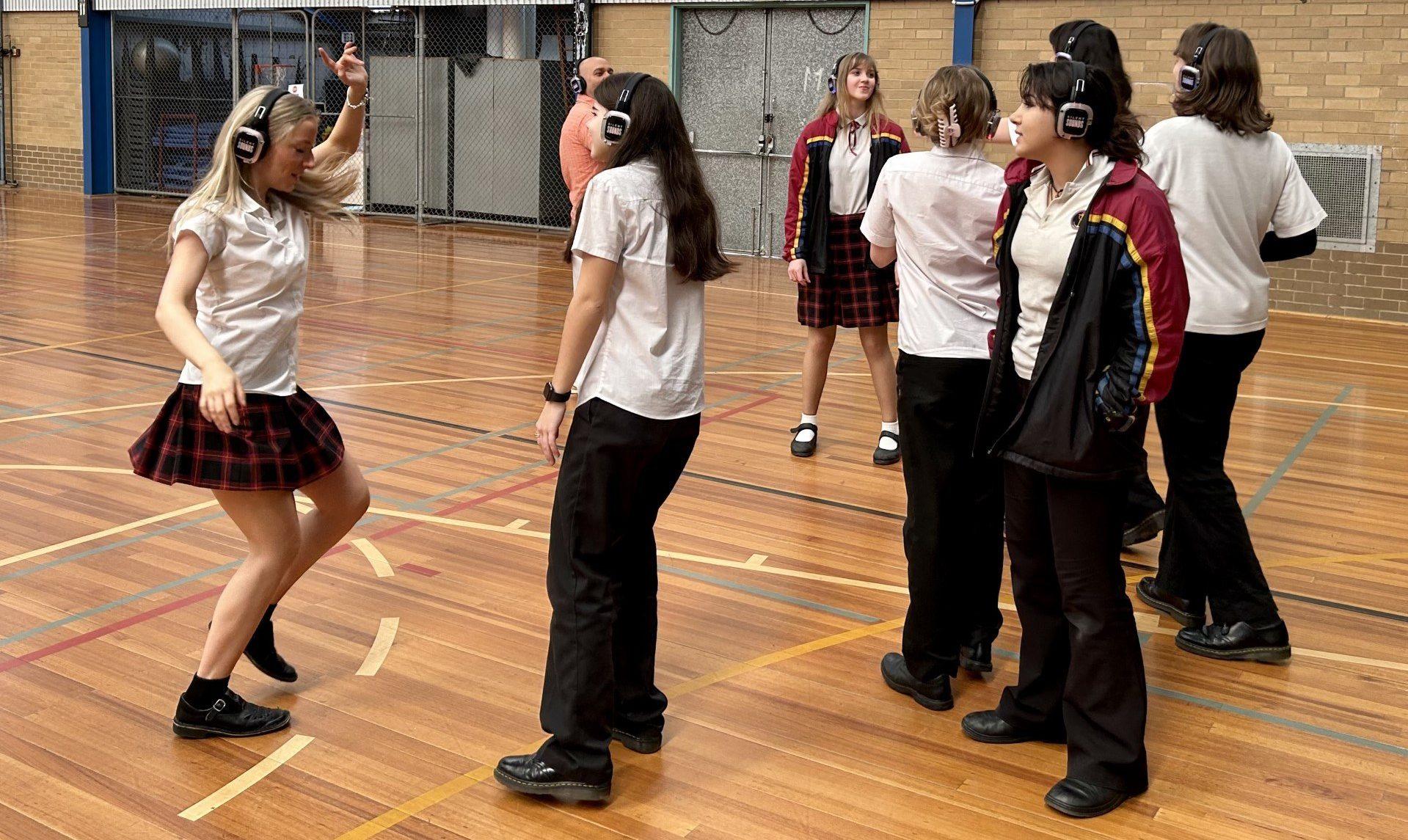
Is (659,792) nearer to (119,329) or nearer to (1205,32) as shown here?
(1205,32)

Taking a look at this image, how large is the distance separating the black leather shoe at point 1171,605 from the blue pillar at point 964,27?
8619mm

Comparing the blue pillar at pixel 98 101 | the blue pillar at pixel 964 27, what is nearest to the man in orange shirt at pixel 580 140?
the blue pillar at pixel 964 27

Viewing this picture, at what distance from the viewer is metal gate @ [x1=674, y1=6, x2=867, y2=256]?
13.3 metres

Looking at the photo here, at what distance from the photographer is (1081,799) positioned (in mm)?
3006

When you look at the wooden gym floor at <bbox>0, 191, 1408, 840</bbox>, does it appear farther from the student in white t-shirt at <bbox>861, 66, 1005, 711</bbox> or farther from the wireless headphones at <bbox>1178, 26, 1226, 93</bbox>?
the wireless headphones at <bbox>1178, 26, 1226, 93</bbox>

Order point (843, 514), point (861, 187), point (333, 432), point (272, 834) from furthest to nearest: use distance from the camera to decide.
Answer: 1. point (861, 187)
2. point (843, 514)
3. point (333, 432)
4. point (272, 834)

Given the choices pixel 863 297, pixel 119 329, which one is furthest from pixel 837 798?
pixel 119 329

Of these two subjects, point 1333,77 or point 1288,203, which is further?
point 1333,77

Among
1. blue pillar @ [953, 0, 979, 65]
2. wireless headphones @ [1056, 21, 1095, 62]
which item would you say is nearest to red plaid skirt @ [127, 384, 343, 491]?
wireless headphones @ [1056, 21, 1095, 62]

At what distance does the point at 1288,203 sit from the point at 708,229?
6.22 ft

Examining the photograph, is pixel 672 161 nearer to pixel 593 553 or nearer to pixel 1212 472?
pixel 593 553

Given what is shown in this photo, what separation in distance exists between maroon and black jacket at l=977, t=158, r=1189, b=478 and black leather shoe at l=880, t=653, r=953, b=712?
2.68ft

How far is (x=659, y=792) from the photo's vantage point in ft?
10.1

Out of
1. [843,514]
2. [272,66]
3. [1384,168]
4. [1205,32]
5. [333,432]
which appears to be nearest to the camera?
[333,432]
